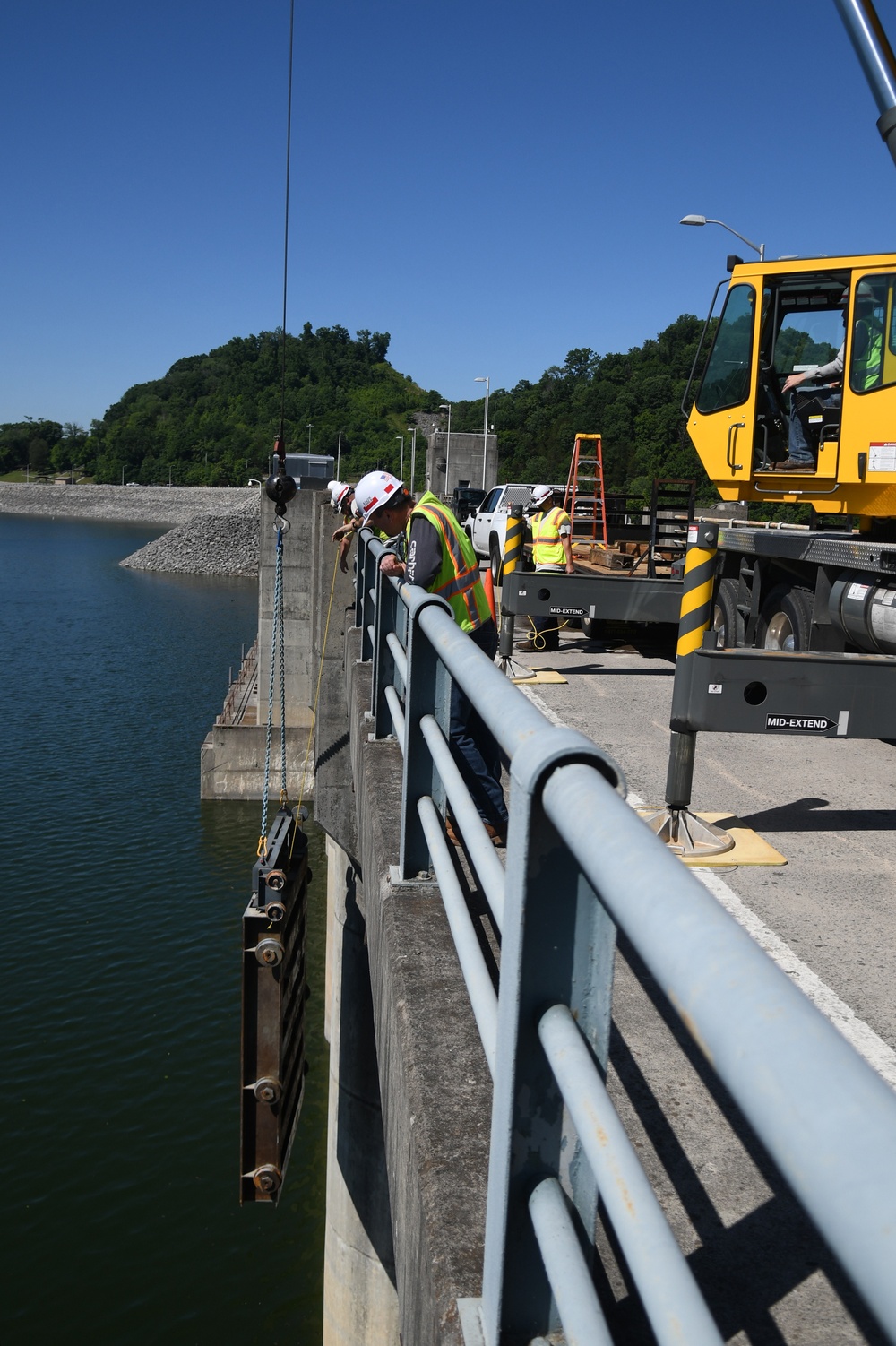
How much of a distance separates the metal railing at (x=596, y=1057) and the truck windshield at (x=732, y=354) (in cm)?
959

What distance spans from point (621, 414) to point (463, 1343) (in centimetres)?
9364

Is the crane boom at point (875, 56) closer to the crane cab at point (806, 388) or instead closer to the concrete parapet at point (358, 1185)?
the crane cab at point (806, 388)

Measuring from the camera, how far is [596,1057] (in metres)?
1.59

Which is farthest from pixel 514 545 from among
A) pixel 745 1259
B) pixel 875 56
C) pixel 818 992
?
pixel 745 1259

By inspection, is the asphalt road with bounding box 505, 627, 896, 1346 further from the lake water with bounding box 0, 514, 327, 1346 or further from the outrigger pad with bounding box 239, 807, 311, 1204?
the lake water with bounding box 0, 514, 327, 1346

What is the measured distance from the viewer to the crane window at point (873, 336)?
982 cm

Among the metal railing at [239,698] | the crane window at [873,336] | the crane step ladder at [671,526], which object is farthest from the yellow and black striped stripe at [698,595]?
the metal railing at [239,698]

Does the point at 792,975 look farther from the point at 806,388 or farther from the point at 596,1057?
the point at 806,388

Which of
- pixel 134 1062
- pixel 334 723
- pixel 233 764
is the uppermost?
pixel 334 723

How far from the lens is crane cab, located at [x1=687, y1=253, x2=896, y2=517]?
9914mm

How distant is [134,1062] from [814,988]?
44.2 ft

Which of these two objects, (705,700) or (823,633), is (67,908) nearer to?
(823,633)

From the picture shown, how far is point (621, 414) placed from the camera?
92000mm

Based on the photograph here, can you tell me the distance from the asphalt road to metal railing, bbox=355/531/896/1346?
635 mm
